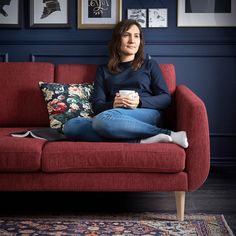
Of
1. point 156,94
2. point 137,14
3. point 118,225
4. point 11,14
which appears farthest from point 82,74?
point 118,225

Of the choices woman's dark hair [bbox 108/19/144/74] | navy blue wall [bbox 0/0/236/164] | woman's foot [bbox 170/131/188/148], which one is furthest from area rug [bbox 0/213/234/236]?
navy blue wall [bbox 0/0/236/164]

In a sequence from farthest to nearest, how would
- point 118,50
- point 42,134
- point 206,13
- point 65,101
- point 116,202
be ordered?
1. point 206,13
2. point 118,50
3. point 65,101
4. point 116,202
5. point 42,134

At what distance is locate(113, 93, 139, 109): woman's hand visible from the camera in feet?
8.39

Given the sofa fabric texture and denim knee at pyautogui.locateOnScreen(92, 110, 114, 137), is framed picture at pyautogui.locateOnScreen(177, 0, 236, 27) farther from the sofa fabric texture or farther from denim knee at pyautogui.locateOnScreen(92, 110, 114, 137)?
denim knee at pyautogui.locateOnScreen(92, 110, 114, 137)

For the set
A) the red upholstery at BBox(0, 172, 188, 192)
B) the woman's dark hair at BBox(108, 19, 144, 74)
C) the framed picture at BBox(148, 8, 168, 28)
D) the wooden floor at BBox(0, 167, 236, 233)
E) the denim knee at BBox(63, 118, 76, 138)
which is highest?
the framed picture at BBox(148, 8, 168, 28)

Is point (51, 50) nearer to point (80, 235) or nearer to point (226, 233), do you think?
point (80, 235)

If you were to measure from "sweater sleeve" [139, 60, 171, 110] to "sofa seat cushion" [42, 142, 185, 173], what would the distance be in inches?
18.5

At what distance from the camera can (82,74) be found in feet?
9.88

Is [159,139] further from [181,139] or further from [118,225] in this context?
[118,225]

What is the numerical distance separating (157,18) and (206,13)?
34cm

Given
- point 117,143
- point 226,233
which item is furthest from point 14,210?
point 226,233

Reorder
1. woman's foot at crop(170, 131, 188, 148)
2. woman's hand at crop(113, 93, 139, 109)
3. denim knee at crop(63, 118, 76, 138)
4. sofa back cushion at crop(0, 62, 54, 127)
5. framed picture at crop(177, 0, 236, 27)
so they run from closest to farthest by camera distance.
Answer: woman's foot at crop(170, 131, 188, 148) → denim knee at crop(63, 118, 76, 138) → woman's hand at crop(113, 93, 139, 109) → sofa back cushion at crop(0, 62, 54, 127) → framed picture at crop(177, 0, 236, 27)

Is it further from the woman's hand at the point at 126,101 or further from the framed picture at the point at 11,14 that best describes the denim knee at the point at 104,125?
the framed picture at the point at 11,14

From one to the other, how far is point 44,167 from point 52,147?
0.10 metres
